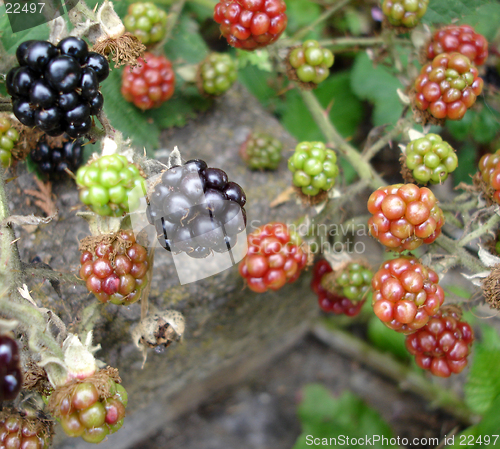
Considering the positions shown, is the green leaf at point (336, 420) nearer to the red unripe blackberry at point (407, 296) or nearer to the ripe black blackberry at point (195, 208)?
the red unripe blackberry at point (407, 296)

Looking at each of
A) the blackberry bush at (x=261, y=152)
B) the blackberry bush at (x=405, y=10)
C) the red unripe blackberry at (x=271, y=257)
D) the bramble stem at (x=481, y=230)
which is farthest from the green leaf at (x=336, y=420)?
the blackberry bush at (x=405, y=10)

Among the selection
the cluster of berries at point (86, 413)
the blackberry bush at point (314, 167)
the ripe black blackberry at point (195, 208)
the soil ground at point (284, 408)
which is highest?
the ripe black blackberry at point (195, 208)

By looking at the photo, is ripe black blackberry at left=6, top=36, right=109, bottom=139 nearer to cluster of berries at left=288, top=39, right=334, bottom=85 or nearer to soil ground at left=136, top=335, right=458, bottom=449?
cluster of berries at left=288, top=39, right=334, bottom=85

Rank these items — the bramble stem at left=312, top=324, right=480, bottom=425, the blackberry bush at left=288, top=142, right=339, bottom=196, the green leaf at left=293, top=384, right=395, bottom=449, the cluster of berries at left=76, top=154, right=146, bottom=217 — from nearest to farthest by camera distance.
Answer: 1. the cluster of berries at left=76, top=154, right=146, bottom=217
2. the blackberry bush at left=288, top=142, right=339, bottom=196
3. the green leaf at left=293, top=384, right=395, bottom=449
4. the bramble stem at left=312, top=324, right=480, bottom=425

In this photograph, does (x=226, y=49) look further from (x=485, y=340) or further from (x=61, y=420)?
(x=485, y=340)

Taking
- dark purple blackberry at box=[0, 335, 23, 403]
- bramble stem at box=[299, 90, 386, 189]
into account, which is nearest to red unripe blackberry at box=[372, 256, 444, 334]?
bramble stem at box=[299, 90, 386, 189]
